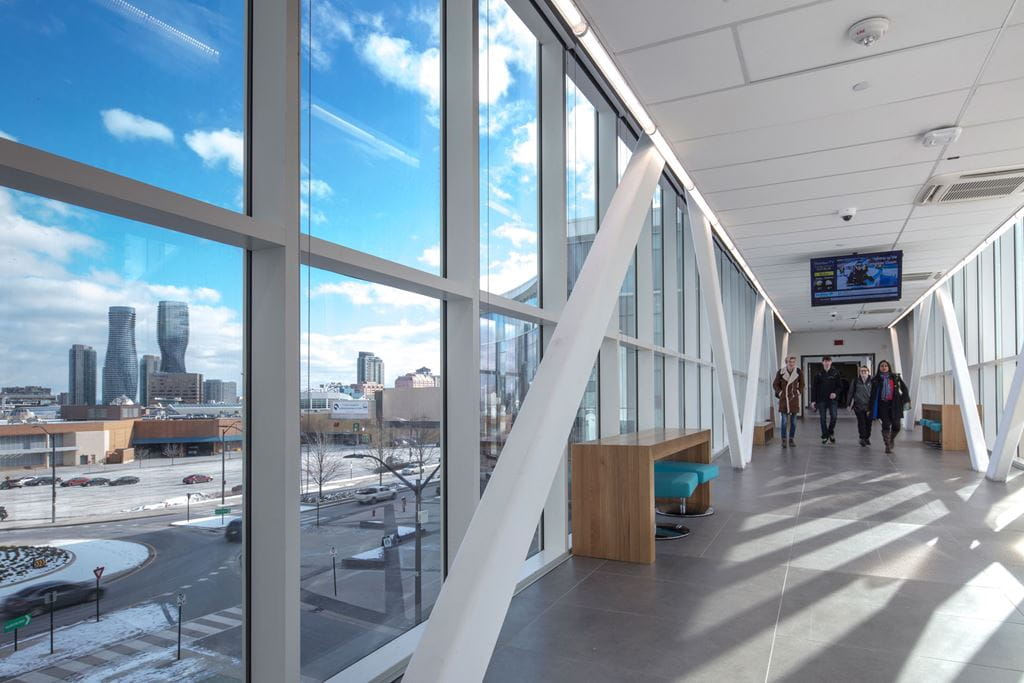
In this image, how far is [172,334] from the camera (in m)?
2.08

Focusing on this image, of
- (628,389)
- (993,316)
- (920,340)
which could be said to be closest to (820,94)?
(628,389)

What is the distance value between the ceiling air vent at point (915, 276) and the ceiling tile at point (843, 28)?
884 cm

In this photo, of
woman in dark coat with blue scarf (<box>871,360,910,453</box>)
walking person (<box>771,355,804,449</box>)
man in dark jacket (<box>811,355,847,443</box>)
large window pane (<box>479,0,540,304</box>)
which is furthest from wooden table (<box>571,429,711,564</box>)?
man in dark jacket (<box>811,355,847,443</box>)

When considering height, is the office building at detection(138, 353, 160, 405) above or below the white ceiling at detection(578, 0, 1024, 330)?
below

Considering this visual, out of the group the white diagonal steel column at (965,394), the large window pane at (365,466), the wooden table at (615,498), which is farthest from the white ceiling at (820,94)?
the white diagonal steel column at (965,394)

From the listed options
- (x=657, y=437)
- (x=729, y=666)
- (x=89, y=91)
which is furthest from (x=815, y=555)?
(x=89, y=91)

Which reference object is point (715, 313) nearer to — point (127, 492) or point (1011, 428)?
point (1011, 428)

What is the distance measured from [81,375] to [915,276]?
42.1 ft

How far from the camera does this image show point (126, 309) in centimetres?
195

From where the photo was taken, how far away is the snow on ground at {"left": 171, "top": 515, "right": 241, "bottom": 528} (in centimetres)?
210

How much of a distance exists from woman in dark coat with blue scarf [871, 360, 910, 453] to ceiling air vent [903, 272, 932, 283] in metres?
1.56

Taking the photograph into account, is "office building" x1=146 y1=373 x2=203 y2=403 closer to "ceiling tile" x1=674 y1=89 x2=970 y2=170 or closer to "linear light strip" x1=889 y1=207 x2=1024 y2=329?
"ceiling tile" x1=674 y1=89 x2=970 y2=170

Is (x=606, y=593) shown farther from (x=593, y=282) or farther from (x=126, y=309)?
(x=126, y=309)

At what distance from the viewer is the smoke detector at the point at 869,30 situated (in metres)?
3.35
